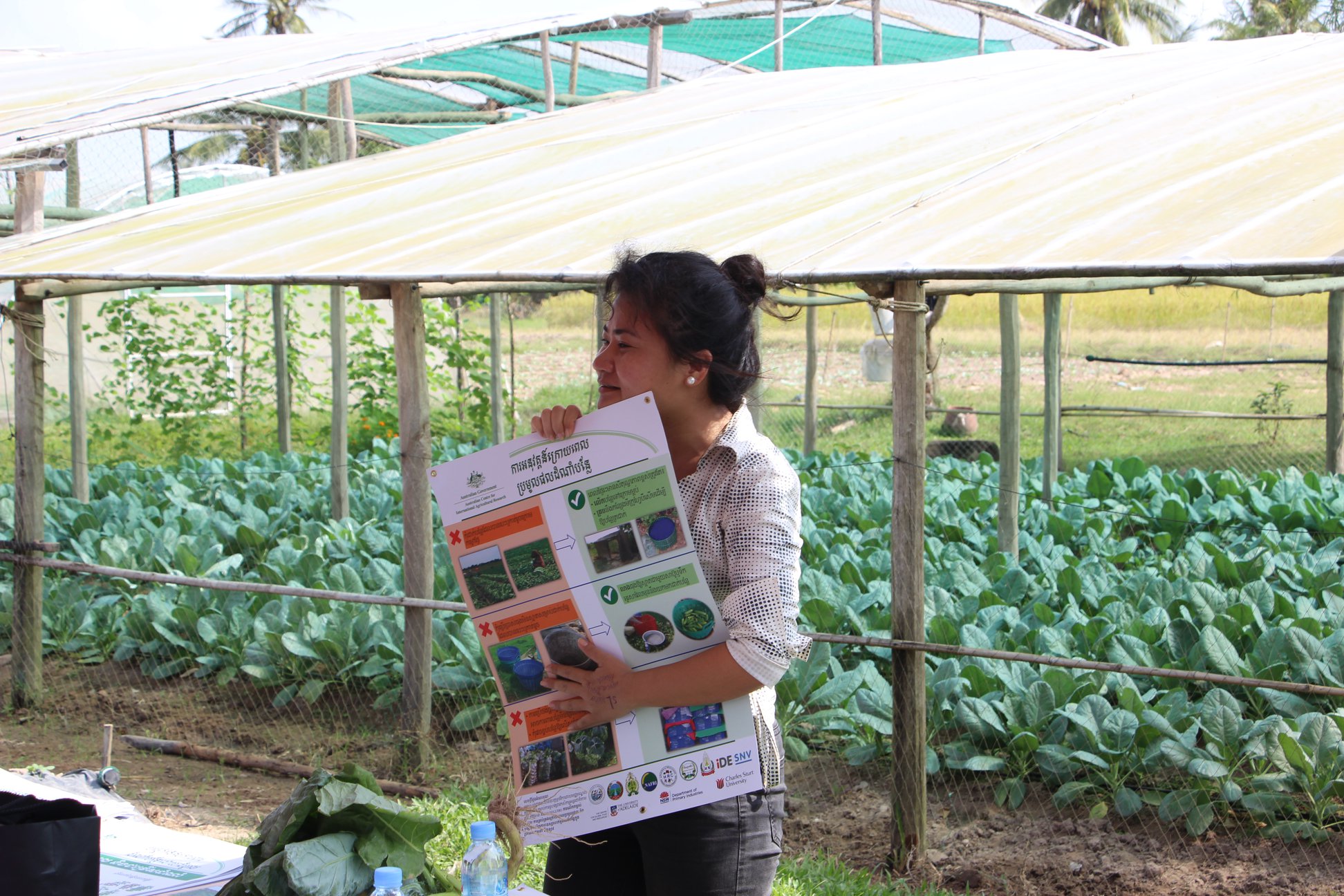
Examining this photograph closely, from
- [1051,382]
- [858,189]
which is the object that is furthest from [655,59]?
[858,189]

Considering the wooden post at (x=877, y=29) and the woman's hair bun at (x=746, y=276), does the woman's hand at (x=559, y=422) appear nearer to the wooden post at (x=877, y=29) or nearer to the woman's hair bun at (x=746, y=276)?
the woman's hair bun at (x=746, y=276)

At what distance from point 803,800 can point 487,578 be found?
9.29 feet

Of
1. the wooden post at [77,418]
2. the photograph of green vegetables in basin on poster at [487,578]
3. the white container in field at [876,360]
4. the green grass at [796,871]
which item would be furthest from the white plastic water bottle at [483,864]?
the white container in field at [876,360]

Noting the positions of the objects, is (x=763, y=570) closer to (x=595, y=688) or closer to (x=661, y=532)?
(x=661, y=532)

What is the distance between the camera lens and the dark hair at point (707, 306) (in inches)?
77.2

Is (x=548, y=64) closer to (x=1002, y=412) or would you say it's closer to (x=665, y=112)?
(x=665, y=112)

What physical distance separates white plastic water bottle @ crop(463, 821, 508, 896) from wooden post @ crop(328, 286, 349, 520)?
546cm

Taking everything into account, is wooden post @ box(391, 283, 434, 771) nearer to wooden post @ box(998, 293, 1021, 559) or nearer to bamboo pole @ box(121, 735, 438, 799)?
bamboo pole @ box(121, 735, 438, 799)

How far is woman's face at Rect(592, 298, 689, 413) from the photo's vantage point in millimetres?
1987

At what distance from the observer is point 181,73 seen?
6422 millimetres

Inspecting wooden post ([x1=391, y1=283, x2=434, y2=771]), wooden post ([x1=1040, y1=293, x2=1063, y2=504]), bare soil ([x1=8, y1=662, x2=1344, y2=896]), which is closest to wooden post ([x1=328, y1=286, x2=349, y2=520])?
bare soil ([x1=8, y1=662, x2=1344, y2=896])

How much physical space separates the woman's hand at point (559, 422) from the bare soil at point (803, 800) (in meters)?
2.55

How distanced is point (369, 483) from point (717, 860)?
7027 millimetres

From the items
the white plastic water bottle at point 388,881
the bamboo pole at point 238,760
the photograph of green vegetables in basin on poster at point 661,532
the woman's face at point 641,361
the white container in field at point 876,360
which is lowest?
the bamboo pole at point 238,760
